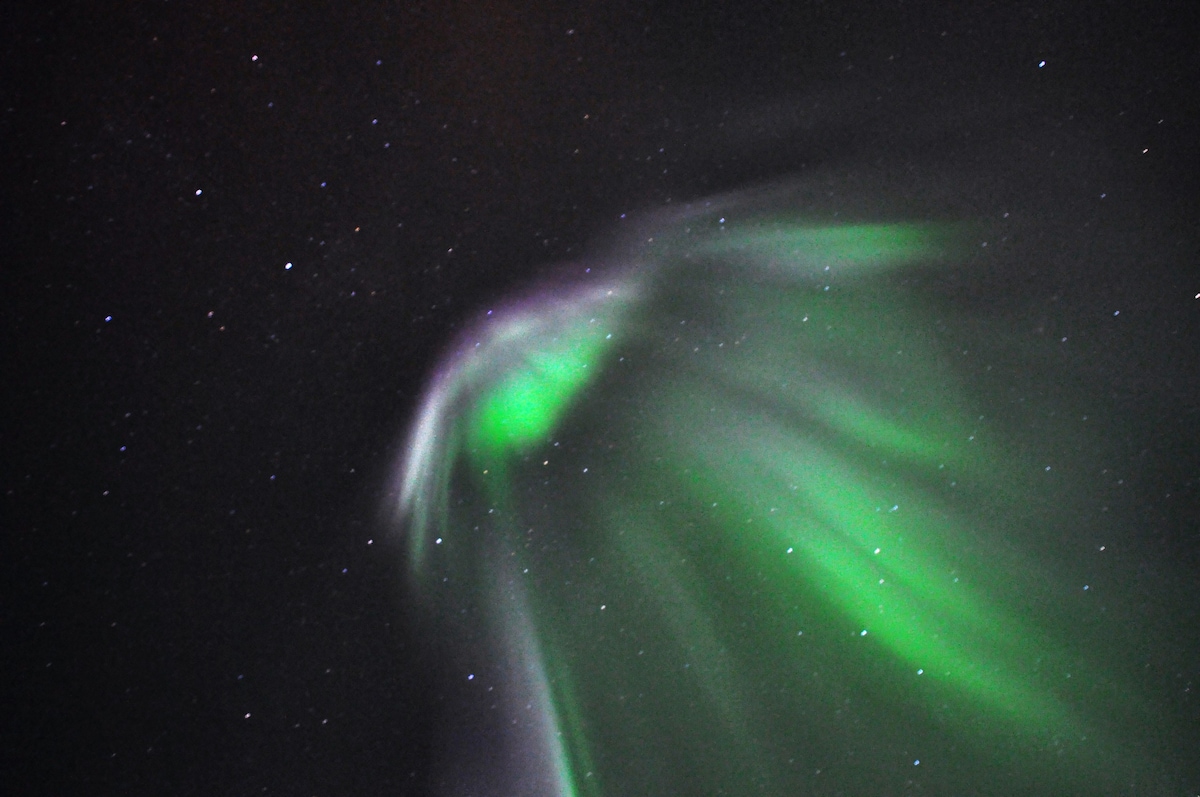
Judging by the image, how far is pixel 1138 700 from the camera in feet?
1.42

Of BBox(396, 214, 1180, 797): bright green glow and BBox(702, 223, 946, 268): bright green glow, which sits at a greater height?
BBox(702, 223, 946, 268): bright green glow

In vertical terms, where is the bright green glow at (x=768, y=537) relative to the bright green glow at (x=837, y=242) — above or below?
below

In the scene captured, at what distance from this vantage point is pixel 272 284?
34cm

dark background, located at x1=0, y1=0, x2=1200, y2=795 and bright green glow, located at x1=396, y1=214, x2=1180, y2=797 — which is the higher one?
dark background, located at x1=0, y1=0, x2=1200, y2=795

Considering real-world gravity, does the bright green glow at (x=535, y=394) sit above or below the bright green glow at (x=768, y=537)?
above

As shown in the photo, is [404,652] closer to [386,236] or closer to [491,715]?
[491,715]

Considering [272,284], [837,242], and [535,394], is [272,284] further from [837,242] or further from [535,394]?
[837,242]

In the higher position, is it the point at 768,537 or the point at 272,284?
the point at 272,284

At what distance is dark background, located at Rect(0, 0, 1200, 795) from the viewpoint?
319 mm

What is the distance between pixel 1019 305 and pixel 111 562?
0.42 m

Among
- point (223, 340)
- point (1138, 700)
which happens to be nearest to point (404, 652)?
point (223, 340)

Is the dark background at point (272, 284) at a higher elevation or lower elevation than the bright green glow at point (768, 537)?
higher

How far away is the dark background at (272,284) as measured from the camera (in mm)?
319

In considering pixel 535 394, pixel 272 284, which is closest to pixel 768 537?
pixel 535 394
